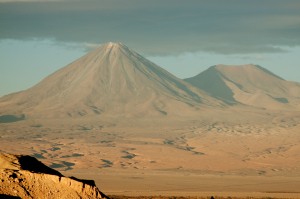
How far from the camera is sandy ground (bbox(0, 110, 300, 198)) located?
213 ft

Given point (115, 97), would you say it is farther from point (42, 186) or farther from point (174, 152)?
point (42, 186)

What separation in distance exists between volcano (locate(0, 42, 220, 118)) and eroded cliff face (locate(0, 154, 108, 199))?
13199cm

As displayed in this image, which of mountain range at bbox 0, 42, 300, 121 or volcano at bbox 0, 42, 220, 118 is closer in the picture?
mountain range at bbox 0, 42, 300, 121

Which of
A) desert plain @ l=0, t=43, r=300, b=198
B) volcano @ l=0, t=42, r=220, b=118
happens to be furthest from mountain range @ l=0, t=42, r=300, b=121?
desert plain @ l=0, t=43, r=300, b=198

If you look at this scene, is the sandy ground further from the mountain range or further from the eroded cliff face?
the eroded cliff face

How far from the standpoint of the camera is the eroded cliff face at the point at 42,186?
16.2m

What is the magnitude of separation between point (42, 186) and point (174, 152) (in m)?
83.9

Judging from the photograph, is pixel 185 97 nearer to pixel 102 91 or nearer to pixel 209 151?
pixel 102 91

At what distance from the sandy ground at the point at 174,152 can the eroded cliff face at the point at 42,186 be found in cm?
3395

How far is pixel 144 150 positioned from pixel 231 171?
20634 millimetres

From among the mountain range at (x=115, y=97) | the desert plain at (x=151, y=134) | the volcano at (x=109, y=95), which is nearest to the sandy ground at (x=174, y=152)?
the desert plain at (x=151, y=134)

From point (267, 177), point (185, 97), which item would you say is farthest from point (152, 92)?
point (267, 177)

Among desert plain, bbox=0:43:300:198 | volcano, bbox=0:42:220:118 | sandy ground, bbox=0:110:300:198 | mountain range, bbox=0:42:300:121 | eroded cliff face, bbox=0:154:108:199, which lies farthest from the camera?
volcano, bbox=0:42:220:118

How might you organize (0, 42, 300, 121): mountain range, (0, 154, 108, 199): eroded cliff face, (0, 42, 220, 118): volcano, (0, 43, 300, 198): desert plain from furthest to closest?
(0, 42, 220, 118): volcano
(0, 42, 300, 121): mountain range
(0, 43, 300, 198): desert plain
(0, 154, 108, 199): eroded cliff face
